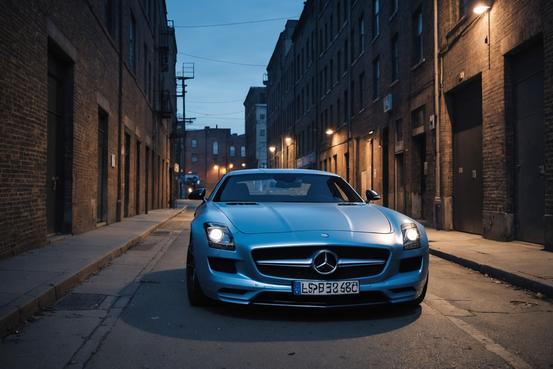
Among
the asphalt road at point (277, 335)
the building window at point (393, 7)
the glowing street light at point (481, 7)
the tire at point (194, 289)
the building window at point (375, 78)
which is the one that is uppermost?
the building window at point (393, 7)

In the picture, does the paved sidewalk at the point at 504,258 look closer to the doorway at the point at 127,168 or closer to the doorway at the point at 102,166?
the doorway at the point at 102,166

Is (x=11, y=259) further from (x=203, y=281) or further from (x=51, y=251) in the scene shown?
(x=203, y=281)

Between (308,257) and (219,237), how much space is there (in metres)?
0.81

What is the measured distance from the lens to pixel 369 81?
2539 centimetres

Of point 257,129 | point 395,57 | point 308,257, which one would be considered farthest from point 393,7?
point 257,129

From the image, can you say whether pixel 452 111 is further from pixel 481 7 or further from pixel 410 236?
pixel 410 236

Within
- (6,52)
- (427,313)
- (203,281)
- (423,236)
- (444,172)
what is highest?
(6,52)

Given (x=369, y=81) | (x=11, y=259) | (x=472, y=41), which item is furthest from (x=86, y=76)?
(x=369, y=81)

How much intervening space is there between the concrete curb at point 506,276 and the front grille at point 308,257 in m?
2.68

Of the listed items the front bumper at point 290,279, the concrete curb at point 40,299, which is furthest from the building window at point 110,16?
the front bumper at point 290,279

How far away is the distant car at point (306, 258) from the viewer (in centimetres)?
471

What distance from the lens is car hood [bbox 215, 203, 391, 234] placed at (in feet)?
16.5

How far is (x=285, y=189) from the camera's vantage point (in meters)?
6.63

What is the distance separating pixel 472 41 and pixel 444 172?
363cm
